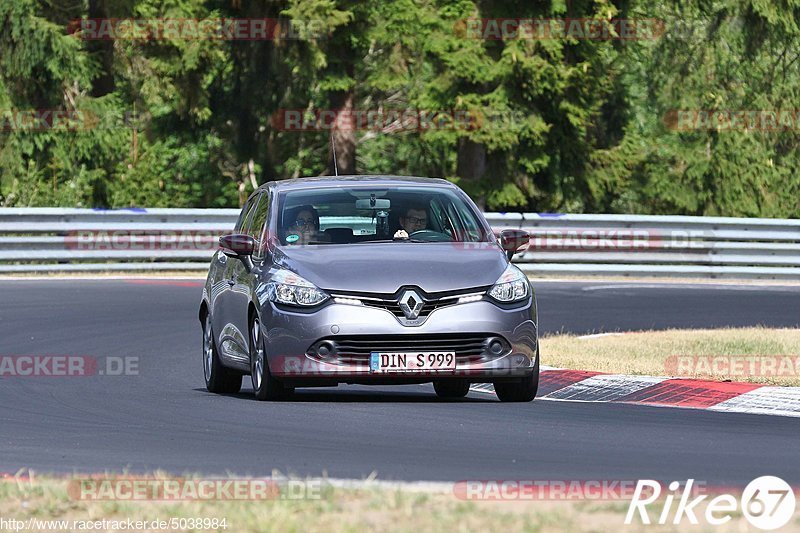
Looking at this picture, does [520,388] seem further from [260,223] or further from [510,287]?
[260,223]

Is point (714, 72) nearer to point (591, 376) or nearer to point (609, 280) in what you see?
point (609, 280)

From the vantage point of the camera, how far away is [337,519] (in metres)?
6.69

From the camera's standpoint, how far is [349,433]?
10039 mm

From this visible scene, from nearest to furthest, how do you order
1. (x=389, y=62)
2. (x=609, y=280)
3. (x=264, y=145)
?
(x=609, y=280) < (x=389, y=62) < (x=264, y=145)

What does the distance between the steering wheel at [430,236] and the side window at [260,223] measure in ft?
3.47

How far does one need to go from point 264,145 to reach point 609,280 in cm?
1684

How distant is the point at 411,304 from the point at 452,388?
1.98m

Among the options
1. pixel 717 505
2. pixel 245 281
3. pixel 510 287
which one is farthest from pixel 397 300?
pixel 717 505

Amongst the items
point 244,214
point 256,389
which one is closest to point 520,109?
point 244,214

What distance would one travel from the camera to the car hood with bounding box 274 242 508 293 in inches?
443

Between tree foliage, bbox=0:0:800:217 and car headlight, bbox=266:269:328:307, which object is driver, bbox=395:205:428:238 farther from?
tree foliage, bbox=0:0:800:217

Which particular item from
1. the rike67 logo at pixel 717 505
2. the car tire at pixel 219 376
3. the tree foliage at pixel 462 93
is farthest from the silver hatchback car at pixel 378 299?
the tree foliage at pixel 462 93

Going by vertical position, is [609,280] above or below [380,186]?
below

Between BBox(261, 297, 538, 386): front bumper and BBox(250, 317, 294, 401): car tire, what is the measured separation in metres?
0.16
